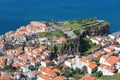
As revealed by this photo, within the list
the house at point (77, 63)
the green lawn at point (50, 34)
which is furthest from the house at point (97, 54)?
the green lawn at point (50, 34)

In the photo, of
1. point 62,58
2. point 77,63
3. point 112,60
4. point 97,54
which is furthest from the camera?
point 62,58

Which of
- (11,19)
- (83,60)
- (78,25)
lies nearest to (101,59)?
(83,60)

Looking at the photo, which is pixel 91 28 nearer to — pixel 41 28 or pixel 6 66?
pixel 41 28

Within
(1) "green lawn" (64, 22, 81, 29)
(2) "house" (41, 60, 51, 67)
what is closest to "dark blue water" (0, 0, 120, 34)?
(1) "green lawn" (64, 22, 81, 29)

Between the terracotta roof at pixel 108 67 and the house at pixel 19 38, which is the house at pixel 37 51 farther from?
the terracotta roof at pixel 108 67

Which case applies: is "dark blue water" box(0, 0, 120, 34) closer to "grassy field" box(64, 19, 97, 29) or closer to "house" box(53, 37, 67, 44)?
"grassy field" box(64, 19, 97, 29)

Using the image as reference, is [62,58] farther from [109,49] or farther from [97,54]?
[109,49]

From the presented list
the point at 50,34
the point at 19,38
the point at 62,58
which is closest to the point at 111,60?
the point at 62,58
